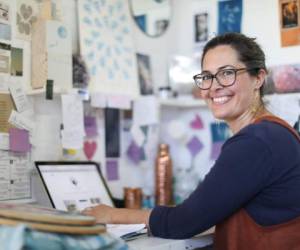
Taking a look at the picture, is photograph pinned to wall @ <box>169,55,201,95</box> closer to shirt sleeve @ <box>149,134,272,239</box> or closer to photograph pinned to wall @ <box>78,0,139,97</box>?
photograph pinned to wall @ <box>78,0,139,97</box>

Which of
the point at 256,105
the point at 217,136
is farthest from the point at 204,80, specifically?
the point at 217,136

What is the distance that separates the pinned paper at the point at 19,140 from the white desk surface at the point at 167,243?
1.72ft

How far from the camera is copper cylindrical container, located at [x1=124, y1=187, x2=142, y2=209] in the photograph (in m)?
1.84

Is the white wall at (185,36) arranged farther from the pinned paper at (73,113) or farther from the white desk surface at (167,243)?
the white desk surface at (167,243)

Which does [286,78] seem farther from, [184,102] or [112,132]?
[112,132]

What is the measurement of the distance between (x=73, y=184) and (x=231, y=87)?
0.63 m

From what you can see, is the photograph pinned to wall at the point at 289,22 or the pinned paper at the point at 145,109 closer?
the photograph pinned to wall at the point at 289,22

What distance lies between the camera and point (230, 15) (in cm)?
204

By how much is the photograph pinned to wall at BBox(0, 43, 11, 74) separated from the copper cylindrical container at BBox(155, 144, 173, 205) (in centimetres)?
76

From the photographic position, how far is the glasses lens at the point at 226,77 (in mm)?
1418

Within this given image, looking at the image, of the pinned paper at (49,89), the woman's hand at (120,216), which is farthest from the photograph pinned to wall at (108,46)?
the woman's hand at (120,216)

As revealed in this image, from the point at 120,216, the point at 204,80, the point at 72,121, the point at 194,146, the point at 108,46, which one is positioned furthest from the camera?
the point at 194,146

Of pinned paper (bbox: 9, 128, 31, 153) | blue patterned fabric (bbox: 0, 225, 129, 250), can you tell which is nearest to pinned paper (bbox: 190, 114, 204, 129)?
pinned paper (bbox: 9, 128, 31, 153)

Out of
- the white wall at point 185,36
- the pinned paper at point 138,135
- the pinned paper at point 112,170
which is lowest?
the pinned paper at point 112,170
